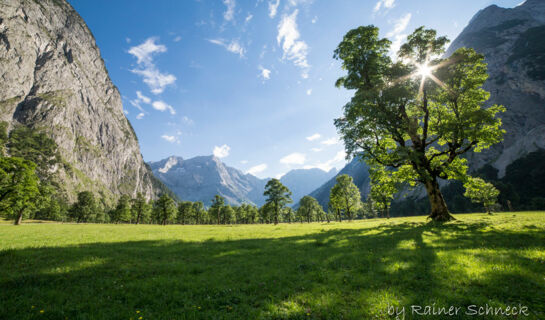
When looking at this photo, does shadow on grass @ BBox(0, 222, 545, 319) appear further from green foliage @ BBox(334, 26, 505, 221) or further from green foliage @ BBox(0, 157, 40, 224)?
green foliage @ BBox(0, 157, 40, 224)

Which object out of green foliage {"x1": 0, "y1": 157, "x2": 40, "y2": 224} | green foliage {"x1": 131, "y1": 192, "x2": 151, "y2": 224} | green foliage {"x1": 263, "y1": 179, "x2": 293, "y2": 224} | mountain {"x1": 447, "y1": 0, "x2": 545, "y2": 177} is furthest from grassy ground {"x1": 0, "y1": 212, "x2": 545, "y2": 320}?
Result: mountain {"x1": 447, "y1": 0, "x2": 545, "y2": 177}

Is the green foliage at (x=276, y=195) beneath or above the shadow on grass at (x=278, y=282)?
above

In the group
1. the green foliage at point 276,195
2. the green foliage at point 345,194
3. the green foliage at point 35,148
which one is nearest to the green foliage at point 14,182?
the green foliage at point 276,195

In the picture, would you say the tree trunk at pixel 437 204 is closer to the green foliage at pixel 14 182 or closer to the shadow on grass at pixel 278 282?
the shadow on grass at pixel 278 282

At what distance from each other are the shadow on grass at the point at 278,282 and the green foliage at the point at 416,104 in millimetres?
12730

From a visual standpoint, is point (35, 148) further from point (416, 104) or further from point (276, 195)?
point (416, 104)

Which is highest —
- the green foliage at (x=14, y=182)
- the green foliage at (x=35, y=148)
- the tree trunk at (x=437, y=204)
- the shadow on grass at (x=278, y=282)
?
the green foliage at (x=35, y=148)

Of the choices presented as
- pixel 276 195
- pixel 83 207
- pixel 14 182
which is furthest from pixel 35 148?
pixel 276 195

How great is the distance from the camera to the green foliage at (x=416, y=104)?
2228cm

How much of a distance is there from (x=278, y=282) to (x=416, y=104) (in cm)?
2680

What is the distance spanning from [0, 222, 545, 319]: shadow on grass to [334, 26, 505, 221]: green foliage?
41.8 ft

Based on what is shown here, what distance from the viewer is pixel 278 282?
8469 mm

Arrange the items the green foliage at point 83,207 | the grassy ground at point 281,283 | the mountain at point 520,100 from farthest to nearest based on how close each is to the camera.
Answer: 1. the mountain at point 520,100
2. the green foliage at point 83,207
3. the grassy ground at point 281,283

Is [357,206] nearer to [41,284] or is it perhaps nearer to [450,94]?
[450,94]
